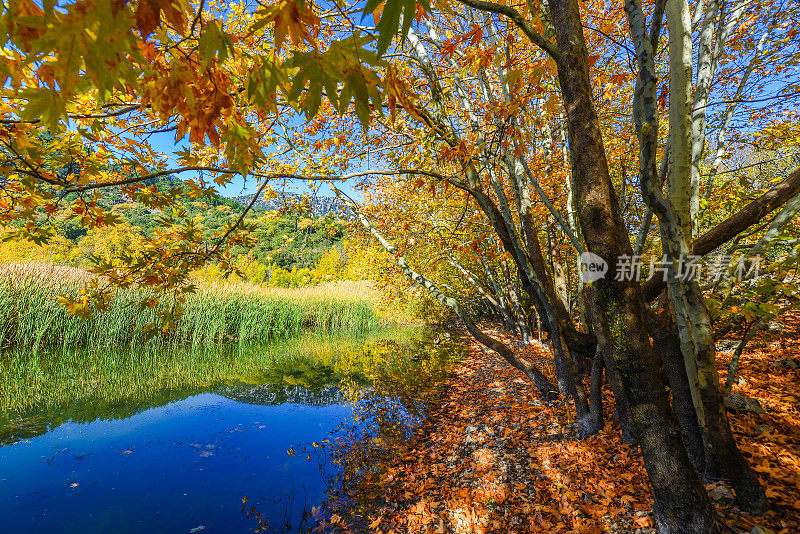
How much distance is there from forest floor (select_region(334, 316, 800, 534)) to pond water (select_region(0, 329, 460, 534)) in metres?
1.05

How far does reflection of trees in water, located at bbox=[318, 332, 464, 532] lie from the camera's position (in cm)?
333

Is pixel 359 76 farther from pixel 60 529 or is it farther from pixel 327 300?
pixel 327 300

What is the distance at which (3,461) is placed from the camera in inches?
157

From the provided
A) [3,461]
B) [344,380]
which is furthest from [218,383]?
[3,461]

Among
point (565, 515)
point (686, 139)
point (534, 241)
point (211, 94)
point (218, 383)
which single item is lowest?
point (218, 383)

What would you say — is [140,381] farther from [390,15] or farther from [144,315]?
[390,15]

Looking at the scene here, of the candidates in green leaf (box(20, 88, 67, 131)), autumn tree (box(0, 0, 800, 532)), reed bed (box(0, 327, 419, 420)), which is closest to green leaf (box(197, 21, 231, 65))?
autumn tree (box(0, 0, 800, 532))

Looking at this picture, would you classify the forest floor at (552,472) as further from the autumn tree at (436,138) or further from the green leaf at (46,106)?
the green leaf at (46,106)

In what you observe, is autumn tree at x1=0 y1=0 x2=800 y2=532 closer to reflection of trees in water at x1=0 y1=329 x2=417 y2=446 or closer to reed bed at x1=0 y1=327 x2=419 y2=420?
reflection of trees in water at x1=0 y1=329 x2=417 y2=446

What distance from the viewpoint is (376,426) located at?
5059 millimetres

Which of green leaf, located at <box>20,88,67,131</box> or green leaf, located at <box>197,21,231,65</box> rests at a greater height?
green leaf, located at <box>197,21,231,65</box>

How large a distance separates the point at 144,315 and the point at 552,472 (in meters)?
10.9

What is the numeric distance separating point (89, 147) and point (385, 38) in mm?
3238

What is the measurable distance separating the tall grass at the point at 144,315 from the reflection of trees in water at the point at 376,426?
3512mm
